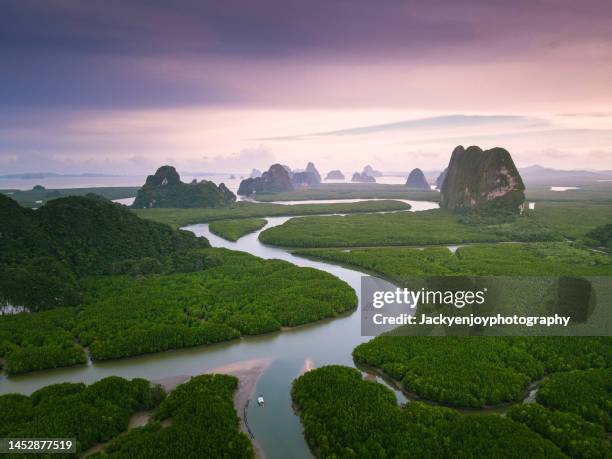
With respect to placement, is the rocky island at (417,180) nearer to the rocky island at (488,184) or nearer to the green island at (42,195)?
the rocky island at (488,184)

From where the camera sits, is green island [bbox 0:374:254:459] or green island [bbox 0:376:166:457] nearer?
green island [bbox 0:374:254:459]

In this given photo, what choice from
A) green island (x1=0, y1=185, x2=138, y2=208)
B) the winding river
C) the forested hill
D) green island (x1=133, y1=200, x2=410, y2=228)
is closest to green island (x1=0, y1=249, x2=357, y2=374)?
the winding river

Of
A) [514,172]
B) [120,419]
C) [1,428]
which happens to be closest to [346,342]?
[120,419]

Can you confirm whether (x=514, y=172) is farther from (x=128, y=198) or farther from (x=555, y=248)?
(x=128, y=198)

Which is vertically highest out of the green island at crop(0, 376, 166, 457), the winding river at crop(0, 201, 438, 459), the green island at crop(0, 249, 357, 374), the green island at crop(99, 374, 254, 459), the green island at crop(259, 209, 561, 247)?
the green island at crop(259, 209, 561, 247)

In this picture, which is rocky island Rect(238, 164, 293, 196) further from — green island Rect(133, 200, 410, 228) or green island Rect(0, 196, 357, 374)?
green island Rect(0, 196, 357, 374)

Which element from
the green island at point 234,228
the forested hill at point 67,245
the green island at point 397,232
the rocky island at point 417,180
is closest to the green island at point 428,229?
the green island at point 397,232
